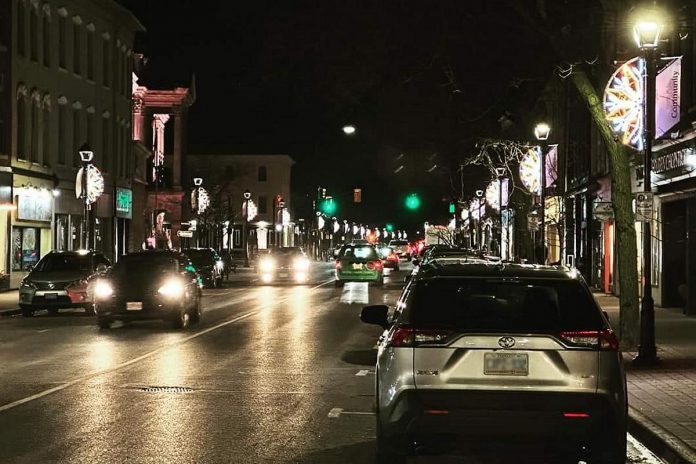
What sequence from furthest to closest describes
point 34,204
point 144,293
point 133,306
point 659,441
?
point 34,204 → point 144,293 → point 133,306 → point 659,441

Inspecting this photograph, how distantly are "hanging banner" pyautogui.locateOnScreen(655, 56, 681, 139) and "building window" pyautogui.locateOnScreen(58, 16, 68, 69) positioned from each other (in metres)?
28.1

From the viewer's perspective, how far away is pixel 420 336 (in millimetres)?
7855

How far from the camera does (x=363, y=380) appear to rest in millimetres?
14602

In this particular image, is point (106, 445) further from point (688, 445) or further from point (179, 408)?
point (688, 445)

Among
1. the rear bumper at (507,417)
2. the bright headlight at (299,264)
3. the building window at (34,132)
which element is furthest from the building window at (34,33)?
the rear bumper at (507,417)

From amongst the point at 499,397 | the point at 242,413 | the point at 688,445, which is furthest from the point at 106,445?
the point at 688,445

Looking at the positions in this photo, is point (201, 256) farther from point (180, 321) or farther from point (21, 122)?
point (180, 321)

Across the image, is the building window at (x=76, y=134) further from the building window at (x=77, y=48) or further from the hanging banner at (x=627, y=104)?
the hanging banner at (x=627, y=104)

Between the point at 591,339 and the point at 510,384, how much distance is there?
692 millimetres

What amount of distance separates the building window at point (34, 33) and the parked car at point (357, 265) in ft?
48.1

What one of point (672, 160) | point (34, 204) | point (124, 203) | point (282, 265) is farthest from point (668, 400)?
point (124, 203)

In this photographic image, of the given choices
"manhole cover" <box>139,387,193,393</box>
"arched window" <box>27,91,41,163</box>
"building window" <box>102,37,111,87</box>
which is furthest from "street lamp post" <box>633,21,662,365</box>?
"building window" <box>102,37,111,87</box>

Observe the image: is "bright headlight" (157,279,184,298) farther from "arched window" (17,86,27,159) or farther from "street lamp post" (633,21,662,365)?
"arched window" (17,86,27,159)

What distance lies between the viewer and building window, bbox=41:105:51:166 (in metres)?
44.0
